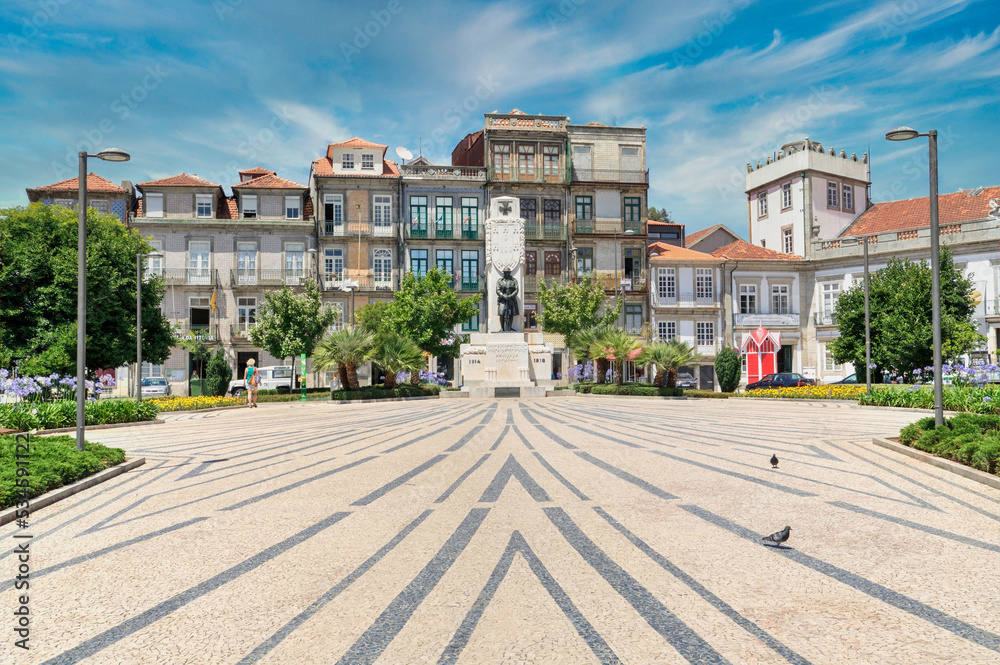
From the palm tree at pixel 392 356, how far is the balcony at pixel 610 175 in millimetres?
23859

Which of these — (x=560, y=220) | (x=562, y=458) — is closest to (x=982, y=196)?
(x=560, y=220)

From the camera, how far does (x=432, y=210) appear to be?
4981cm

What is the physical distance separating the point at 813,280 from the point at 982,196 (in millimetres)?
11708

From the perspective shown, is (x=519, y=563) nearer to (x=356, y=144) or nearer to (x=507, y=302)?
(x=507, y=302)

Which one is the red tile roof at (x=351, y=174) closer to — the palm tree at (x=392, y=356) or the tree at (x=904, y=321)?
the palm tree at (x=392, y=356)

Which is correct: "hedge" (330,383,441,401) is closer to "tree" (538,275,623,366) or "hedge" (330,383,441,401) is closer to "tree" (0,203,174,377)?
"tree" (0,203,174,377)

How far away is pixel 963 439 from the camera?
1062 centimetres

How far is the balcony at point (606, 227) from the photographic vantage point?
50453 millimetres

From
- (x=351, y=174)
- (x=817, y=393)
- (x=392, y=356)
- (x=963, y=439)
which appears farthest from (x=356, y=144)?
(x=963, y=439)

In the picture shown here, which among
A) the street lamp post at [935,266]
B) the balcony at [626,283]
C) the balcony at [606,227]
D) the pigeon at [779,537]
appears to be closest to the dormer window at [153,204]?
the balcony at [606,227]

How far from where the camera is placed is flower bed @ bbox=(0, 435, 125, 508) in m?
8.41

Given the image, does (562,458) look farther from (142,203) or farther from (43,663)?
(142,203)

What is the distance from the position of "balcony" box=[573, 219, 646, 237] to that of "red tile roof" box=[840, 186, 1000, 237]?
16.3m

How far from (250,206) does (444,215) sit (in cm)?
1342
